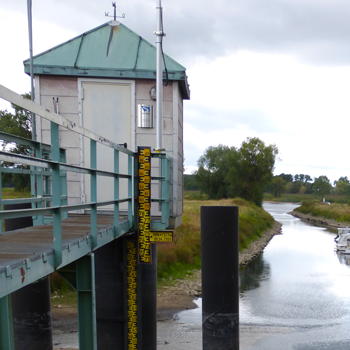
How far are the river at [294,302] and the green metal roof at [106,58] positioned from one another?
327 inches

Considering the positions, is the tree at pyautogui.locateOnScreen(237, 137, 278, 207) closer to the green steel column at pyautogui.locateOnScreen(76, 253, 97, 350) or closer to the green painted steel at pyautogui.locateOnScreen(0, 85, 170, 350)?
the green painted steel at pyautogui.locateOnScreen(0, 85, 170, 350)

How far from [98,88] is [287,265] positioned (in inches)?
756

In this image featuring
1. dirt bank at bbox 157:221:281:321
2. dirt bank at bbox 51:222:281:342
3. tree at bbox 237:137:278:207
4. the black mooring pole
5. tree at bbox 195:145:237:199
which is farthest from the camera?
tree at bbox 195:145:237:199

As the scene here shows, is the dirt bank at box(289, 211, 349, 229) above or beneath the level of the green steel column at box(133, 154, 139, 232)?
beneath

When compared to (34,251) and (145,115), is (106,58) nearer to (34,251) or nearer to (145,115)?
(145,115)

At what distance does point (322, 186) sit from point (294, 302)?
94764 mm

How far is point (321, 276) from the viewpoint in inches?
831

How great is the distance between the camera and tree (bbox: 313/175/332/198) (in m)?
105

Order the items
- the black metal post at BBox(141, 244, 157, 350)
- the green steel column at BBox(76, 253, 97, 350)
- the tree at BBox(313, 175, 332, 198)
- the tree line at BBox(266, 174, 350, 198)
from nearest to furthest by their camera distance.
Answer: the green steel column at BBox(76, 253, 97, 350) < the black metal post at BBox(141, 244, 157, 350) < the tree line at BBox(266, 174, 350, 198) < the tree at BBox(313, 175, 332, 198)

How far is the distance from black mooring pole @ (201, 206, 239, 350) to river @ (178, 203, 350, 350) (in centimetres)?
709

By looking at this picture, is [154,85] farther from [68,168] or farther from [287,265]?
[287,265]

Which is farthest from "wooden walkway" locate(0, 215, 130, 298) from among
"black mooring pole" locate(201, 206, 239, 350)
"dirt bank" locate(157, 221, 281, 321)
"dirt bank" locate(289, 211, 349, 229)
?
"dirt bank" locate(289, 211, 349, 229)

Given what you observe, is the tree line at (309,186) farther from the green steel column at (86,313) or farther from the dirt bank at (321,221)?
the green steel column at (86,313)

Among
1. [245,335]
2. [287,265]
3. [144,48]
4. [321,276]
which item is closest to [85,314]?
[144,48]
